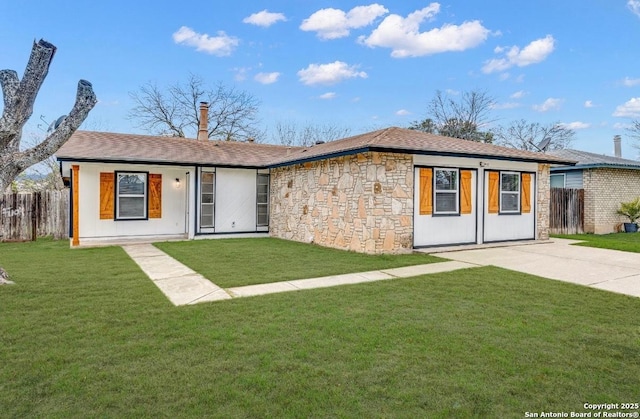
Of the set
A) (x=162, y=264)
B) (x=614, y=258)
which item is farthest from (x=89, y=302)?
(x=614, y=258)

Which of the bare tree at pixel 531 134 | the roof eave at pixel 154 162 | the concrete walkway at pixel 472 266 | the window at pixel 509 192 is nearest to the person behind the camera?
the concrete walkway at pixel 472 266

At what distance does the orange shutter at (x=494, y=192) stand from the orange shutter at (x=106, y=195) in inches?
429

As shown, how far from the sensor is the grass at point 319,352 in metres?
2.66

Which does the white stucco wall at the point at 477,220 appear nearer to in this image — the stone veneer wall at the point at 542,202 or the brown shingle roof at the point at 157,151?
the stone veneer wall at the point at 542,202

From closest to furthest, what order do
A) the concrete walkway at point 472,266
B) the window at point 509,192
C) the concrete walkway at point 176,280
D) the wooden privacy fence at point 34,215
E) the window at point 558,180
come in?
the concrete walkway at point 176,280
the concrete walkway at point 472,266
the window at point 509,192
the wooden privacy fence at point 34,215
the window at point 558,180

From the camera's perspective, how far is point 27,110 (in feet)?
19.8

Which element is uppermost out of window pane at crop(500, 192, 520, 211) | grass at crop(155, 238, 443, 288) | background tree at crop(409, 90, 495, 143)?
background tree at crop(409, 90, 495, 143)

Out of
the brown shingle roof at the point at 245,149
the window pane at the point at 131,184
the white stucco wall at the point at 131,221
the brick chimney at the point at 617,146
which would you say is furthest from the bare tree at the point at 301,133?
the window pane at the point at 131,184

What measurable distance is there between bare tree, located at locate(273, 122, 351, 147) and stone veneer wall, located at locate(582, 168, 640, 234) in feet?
66.9

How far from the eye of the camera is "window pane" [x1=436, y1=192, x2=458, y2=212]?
1017 centimetres

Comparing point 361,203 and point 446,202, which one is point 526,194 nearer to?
point 446,202

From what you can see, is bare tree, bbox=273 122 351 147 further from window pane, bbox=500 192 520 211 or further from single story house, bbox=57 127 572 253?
window pane, bbox=500 192 520 211

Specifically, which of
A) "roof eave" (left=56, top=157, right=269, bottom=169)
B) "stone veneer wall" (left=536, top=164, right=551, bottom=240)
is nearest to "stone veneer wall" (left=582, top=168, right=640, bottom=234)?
"stone veneer wall" (left=536, top=164, right=551, bottom=240)

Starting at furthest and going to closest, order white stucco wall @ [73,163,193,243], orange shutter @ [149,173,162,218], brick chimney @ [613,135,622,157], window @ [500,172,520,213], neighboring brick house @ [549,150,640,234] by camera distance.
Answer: brick chimney @ [613,135,622,157], neighboring brick house @ [549,150,640,234], orange shutter @ [149,173,162,218], white stucco wall @ [73,163,193,243], window @ [500,172,520,213]
